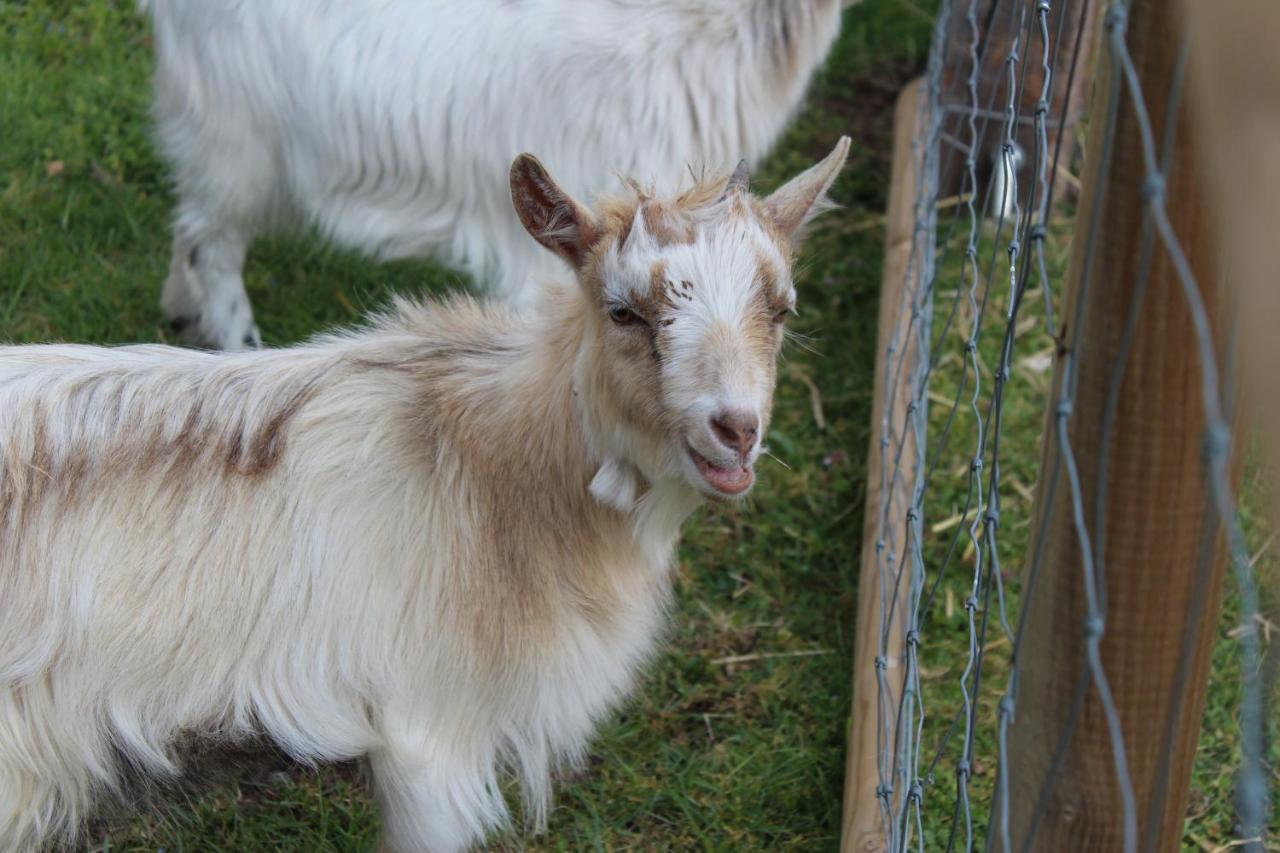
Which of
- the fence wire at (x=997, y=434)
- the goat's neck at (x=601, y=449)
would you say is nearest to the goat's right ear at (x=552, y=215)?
the goat's neck at (x=601, y=449)

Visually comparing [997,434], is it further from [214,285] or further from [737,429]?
[214,285]

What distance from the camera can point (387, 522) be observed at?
260 cm

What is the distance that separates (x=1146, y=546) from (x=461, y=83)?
2790 millimetres

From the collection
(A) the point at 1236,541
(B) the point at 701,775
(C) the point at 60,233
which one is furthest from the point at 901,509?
(C) the point at 60,233

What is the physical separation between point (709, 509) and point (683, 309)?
191 cm

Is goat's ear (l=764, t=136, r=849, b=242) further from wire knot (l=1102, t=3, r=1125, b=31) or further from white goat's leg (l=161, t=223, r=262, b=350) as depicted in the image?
white goat's leg (l=161, t=223, r=262, b=350)

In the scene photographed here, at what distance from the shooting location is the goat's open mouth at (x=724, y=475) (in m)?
2.32

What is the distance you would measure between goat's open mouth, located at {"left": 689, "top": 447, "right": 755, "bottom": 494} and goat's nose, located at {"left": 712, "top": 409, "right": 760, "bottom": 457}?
5cm

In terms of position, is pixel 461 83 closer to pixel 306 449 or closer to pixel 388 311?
pixel 388 311

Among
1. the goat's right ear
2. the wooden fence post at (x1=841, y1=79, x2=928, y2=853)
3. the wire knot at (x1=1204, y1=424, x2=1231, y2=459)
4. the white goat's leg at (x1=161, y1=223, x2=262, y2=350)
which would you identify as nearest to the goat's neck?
the goat's right ear

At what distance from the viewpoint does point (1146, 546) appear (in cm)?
156

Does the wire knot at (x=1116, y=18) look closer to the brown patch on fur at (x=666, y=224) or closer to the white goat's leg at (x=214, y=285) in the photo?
the brown patch on fur at (x=666, y=224)

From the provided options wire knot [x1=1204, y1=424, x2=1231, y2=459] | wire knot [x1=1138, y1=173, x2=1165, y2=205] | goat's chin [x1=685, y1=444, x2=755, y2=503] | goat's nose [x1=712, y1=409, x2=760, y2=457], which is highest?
wire knot [x1=1138, y1=173, x2=1165, y2=205]

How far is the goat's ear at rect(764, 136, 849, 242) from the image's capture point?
2615 millimetres
